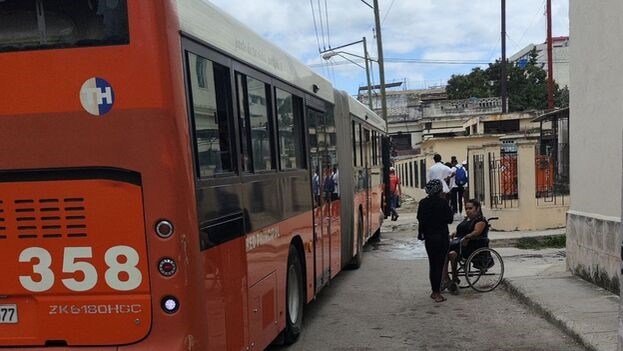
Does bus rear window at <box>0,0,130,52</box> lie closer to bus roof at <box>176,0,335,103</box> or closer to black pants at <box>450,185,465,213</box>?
bus roof at <box>176,0,335,103</box>

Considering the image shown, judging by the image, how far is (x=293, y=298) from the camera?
6508 mm

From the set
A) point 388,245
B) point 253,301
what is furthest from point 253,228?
point 388,245

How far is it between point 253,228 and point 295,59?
281cm

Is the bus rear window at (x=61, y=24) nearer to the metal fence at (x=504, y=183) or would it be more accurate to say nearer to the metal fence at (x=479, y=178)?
the metal fence at (x=504, y=183)

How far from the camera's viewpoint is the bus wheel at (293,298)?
6.28m

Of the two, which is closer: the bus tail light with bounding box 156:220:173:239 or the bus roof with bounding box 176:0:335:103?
the bus tail light with bounding box 156:220:173:239

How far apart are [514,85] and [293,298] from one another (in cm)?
5767

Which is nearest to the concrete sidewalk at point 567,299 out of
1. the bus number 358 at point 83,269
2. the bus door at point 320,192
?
the bus door at point 320,192

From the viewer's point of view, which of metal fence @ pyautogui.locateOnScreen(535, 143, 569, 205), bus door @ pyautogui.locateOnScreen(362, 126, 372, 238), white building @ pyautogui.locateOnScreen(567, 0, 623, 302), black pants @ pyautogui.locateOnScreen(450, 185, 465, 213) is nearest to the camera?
white building @ pyautogui.locateOnScreen(567, 0, 623, 302)

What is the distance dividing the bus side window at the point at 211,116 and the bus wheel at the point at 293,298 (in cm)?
210

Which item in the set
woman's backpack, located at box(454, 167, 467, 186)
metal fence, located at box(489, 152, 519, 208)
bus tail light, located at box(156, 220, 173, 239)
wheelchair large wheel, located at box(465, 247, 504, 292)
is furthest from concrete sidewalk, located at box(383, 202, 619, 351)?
woman's backpack, located at box(454, 167, 467, 186)

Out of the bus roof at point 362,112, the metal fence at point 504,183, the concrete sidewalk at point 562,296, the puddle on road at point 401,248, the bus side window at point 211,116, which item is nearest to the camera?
the bus side window at point 211,116

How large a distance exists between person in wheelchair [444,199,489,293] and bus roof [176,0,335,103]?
128 inches

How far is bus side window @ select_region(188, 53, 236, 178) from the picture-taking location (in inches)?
154
